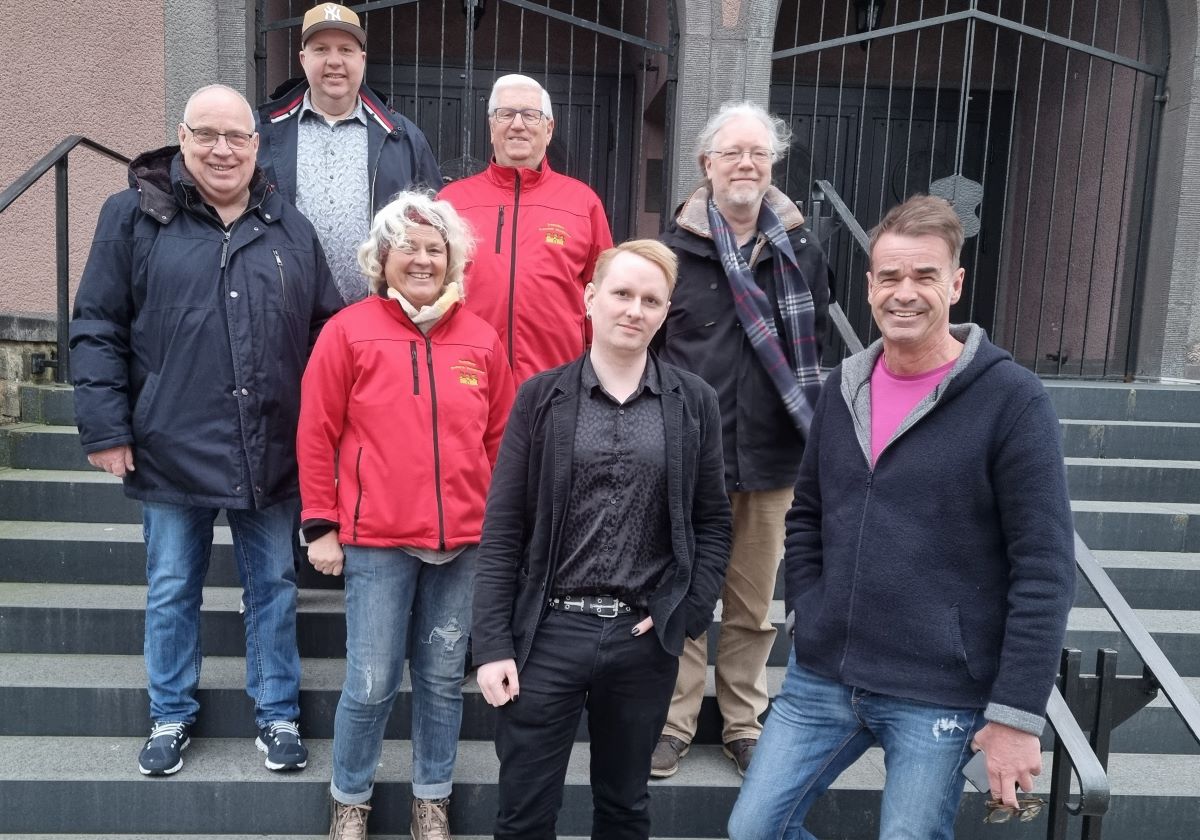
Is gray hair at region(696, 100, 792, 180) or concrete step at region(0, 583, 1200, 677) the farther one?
concrete step at region(0, 583, 1200, 677)

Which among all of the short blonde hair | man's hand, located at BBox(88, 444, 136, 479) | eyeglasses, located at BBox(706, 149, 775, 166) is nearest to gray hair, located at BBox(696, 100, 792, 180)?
eyeglasses, located at BBox(706, 149, 775, 166)

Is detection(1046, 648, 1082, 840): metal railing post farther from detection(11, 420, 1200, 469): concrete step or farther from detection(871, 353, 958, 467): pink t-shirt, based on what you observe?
detection(11, 420, 1200, 469): concrete step

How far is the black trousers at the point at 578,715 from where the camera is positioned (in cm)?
200

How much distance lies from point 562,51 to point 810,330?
5.46 m

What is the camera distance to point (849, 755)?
2023 millimetres

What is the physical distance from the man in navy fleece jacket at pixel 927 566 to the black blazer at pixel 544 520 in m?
0.29

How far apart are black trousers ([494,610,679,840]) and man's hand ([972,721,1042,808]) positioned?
0.70 metres

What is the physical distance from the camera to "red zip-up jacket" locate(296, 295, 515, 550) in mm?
2344

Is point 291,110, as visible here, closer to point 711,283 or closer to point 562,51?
point 711,283

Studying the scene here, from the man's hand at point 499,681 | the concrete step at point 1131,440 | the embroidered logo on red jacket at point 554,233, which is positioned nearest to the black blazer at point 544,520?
the man's hand at point 499,681

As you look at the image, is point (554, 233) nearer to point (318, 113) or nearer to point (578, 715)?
point (318, 113)

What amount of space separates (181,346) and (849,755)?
6.81 feet

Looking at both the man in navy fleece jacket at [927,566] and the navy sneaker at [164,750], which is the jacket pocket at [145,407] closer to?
the navy sneaker at [164,750]

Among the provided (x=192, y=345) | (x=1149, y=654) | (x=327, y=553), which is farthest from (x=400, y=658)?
(x=1149, y=654)
